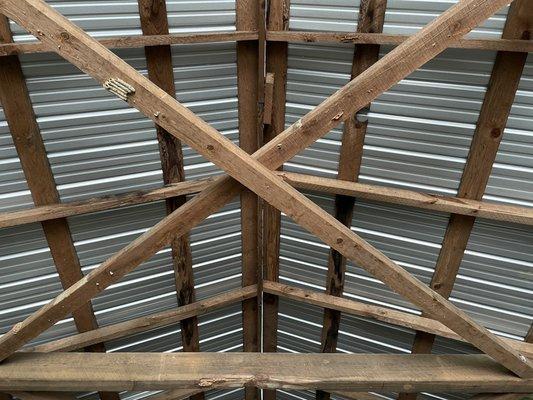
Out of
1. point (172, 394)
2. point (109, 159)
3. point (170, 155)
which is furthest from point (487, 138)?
point (172, 394)

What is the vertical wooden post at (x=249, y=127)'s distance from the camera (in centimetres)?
390

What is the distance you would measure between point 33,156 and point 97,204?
2.19 feet

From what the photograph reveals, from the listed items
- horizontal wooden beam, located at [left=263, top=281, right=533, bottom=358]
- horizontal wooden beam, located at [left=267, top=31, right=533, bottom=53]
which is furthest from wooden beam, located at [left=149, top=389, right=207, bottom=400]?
horizontal wooden beam, located at [left=267, top=31, right=533, bottom=53]

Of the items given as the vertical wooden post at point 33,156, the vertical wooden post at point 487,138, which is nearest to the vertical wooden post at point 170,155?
the vertical wooden post at point 33,156

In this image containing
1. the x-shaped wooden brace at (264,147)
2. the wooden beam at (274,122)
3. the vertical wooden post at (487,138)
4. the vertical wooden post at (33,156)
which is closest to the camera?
the x-shaped wooden brace at (264,147)

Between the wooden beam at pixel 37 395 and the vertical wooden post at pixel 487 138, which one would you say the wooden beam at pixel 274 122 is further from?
the wooden beam at pixel 37 395

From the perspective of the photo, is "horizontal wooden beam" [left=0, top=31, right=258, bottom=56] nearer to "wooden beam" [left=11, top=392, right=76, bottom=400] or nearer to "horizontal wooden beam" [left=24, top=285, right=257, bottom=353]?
"wooden beam" [left=11, top=392, right=76, bottom=400]

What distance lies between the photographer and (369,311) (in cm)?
518

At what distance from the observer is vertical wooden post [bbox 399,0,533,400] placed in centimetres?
332

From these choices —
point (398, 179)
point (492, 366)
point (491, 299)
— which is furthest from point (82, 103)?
point (491, 299)

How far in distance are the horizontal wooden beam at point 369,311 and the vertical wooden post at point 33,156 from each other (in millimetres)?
2213

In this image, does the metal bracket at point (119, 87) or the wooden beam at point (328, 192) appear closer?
the metal bracket at point (119, 87)

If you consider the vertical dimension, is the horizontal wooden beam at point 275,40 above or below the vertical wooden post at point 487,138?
above

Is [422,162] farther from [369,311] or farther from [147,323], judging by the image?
[147,323]
